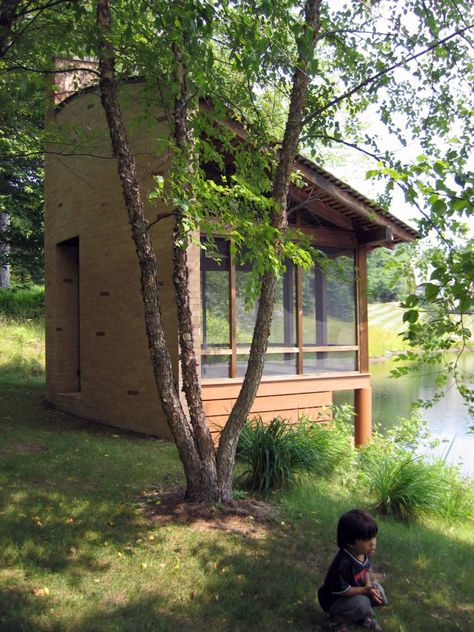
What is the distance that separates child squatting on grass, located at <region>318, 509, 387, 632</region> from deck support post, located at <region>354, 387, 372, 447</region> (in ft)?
23.8

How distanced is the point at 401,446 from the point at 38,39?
753 centimetres

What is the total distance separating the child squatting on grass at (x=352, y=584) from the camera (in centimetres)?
350

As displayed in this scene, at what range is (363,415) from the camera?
10797mm

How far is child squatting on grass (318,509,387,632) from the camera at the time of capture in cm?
350

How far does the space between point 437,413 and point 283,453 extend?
498 inches

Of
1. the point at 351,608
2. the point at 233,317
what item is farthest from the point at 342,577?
the point at 233,317

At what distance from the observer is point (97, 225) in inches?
388

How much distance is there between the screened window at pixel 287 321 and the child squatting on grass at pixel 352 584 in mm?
5175

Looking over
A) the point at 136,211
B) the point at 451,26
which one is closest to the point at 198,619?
the point at 136,211

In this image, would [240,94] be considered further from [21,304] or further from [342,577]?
[21,304]

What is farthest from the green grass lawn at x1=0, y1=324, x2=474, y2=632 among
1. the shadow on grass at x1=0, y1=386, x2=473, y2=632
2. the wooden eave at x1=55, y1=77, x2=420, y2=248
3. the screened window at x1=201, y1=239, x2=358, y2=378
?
the wooden eave at x1=55, y1=77, x2=420, y2=248

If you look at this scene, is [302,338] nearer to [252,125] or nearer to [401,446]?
[401,446]

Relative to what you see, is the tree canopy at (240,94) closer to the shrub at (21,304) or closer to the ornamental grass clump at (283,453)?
the ornamental grass clump at (283,453)

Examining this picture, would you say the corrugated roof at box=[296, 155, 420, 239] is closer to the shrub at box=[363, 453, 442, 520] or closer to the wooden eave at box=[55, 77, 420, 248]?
the wooden eave at box=[55, 77, 420, 248]
